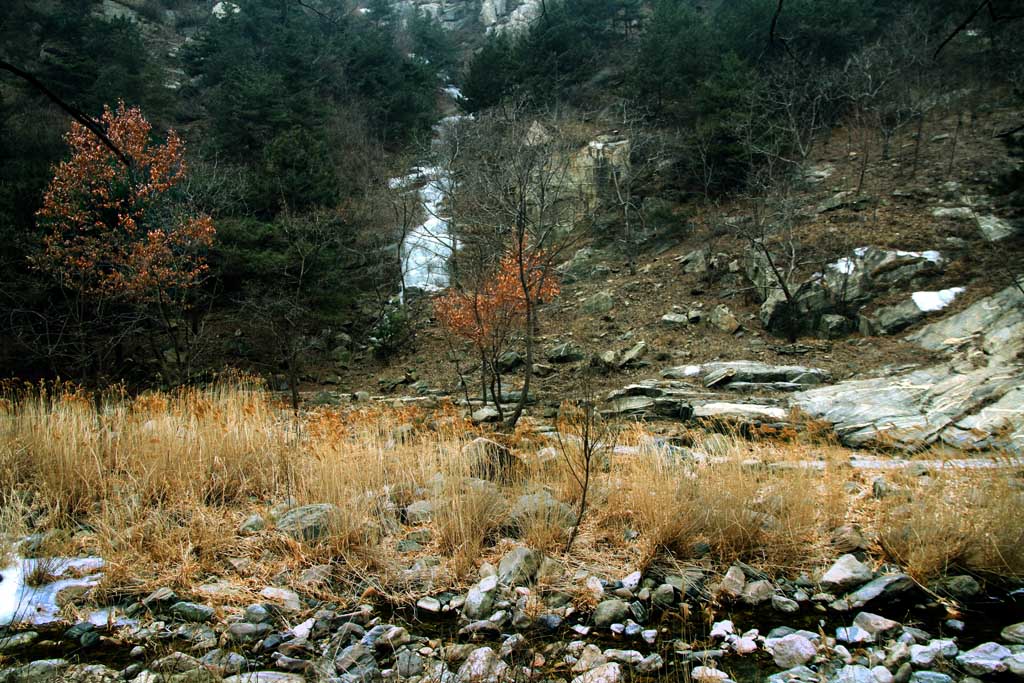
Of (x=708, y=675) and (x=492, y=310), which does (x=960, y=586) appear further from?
(x=492, y=310)

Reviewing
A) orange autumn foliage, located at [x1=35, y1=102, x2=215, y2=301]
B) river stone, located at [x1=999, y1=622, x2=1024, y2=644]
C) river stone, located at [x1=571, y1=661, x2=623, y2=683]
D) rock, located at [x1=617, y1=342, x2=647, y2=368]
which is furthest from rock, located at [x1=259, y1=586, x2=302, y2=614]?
orange autumn foliage, located at [x1=35, y1=102, x2=215, y2=301]

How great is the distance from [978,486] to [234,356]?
17.7 m

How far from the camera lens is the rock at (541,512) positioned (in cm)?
427

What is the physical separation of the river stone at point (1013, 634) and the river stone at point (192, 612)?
4.29m

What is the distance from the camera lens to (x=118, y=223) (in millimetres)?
14023

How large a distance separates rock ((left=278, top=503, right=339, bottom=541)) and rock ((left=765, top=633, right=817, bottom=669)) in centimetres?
285

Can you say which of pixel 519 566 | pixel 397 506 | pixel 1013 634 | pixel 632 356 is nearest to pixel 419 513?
pixel 397 506

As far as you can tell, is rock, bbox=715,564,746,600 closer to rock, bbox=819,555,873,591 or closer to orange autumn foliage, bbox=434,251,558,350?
rock, bbox=819,555,873,591

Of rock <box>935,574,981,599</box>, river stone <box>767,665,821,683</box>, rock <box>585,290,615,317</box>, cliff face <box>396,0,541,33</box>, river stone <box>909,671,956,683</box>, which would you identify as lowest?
river stone <box>767,665,821,683</box>

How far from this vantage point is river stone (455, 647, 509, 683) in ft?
8.50

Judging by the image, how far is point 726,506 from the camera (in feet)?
13.6

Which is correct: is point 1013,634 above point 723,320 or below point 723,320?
below

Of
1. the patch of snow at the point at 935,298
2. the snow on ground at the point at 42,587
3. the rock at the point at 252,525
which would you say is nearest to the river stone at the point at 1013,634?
the rock at the point at 252,525

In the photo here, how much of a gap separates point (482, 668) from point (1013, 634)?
2.76 m
